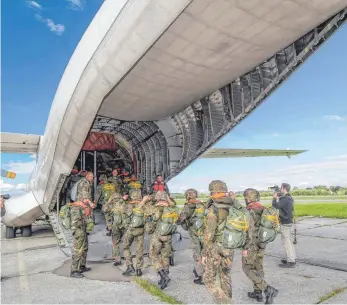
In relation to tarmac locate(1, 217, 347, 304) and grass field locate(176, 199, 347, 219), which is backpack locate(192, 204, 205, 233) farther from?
grass field locate(176, 199, 347, 219)

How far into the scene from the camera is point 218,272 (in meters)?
4.30

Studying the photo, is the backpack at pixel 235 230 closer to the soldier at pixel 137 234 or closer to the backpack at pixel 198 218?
the backpack at pixel 198 218

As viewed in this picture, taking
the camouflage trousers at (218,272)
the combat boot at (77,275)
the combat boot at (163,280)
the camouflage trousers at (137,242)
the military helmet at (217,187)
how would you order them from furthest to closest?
the camouflage trousers at (137,242)
the combat boot at (77,275)
the combat boot at (163,280)
the military helmet at (217,187)
the camouflage trousers at (218,272)

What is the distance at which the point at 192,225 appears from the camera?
6301 millimetres

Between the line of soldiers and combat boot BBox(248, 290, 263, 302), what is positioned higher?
the line of soldiers

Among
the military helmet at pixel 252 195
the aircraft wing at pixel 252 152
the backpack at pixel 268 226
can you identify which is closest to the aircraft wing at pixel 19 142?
the military helmet at pixel 252 195

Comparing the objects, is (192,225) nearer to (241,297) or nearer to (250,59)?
(241,297)

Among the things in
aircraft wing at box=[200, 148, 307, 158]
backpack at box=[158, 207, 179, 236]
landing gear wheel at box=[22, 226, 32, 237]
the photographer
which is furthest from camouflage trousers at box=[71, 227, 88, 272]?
aircraft wing at box=[200, 148, 307, 158]

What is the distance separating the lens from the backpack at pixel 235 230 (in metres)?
4.05

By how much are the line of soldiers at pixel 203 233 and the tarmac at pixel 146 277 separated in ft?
1.14

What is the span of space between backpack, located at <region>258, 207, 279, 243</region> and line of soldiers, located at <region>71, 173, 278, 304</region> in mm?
18

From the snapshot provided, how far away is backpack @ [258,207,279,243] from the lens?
4.80m

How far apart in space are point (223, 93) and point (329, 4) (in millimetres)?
3568

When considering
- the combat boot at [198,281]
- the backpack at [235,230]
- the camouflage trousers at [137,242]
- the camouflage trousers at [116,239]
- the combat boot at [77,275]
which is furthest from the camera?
the camouflage trousers at [116,239]
